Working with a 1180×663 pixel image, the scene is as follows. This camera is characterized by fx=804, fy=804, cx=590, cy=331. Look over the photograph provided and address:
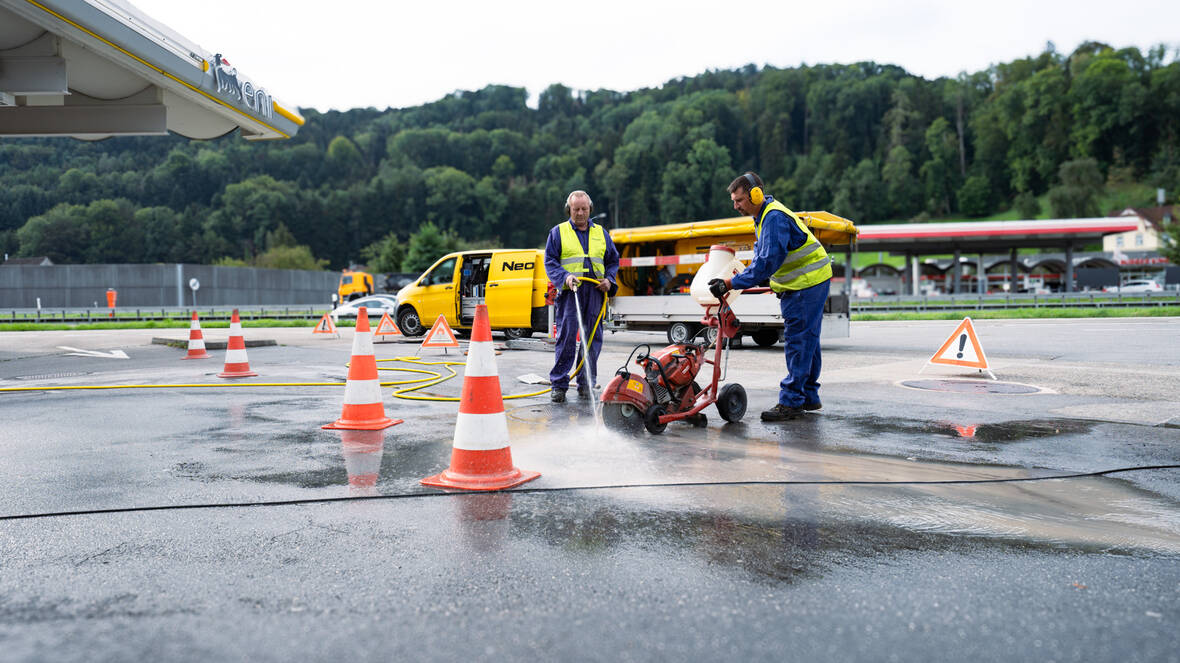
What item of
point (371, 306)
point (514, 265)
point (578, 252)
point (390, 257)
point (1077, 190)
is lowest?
point (371, 306)

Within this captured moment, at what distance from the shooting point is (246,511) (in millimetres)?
3566

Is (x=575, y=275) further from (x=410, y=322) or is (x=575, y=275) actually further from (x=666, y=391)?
(x=410, y=322)

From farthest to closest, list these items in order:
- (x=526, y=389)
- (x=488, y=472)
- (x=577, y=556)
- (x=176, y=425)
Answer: (x=526, y=389) < (x=176, y=425) < (x=488, y=472) < (x=577, y=556)

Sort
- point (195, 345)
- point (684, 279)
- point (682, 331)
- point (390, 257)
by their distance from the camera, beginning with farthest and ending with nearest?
point (390, 257) < point (684, 279) < point (682, 331) < point (195, 345)

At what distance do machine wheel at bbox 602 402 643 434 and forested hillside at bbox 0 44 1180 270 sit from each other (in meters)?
85.8

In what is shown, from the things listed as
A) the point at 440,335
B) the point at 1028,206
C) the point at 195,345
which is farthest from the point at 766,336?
the point at 1028,206

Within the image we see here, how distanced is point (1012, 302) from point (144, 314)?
123 ft

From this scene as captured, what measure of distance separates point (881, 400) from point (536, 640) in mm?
5898

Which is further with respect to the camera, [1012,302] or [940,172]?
[940,172]

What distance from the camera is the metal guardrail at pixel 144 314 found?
106 ft

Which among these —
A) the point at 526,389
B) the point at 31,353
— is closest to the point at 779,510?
the point at 526,389

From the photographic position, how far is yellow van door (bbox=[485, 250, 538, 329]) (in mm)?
16484

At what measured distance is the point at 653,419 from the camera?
5492 millimetres

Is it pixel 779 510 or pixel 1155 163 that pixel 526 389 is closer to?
pixel 779 510
